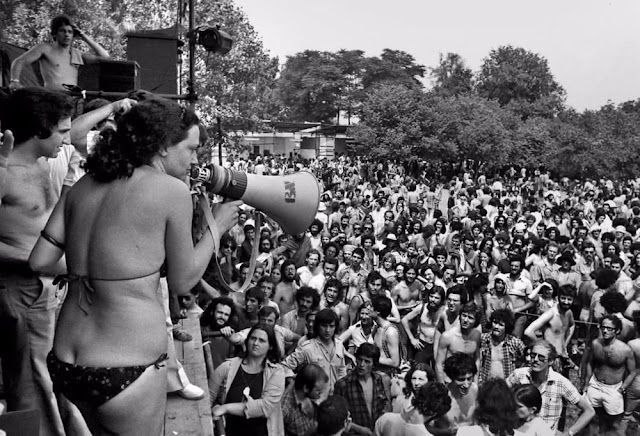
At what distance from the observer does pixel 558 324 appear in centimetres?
759

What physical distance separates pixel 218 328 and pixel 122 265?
3457 mm

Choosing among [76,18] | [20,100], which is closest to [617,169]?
[76,18]

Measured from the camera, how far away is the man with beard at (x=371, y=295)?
7.26 m

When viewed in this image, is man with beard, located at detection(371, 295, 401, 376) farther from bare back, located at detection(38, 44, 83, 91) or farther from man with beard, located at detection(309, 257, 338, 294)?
bare back, located at detection(38, 44, 83, 91)

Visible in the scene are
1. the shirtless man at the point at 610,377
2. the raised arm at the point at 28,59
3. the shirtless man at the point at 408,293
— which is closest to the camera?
the raised arm at the point at 28,59

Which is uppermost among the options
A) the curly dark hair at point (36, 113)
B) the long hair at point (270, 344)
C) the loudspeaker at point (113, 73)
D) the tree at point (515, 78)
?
the tree at point (515, 78)

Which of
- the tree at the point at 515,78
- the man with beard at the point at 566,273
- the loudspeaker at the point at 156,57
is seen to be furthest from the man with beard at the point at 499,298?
the tree at the point at 515,78

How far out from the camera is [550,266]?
9500mm

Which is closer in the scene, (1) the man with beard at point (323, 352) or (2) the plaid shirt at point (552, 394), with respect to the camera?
(1) the man with beard at point (323, 352)

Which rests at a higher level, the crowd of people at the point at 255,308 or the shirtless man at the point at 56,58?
the shirtless man at the point at 56,58

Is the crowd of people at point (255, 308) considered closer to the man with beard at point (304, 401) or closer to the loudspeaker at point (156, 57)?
the man with beard at point (304, 401)

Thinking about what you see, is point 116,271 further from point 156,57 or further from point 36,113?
point 156,57

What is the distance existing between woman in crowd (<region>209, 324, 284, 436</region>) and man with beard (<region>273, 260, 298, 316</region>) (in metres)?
2.54

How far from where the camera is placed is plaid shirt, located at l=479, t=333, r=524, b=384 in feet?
21.5
